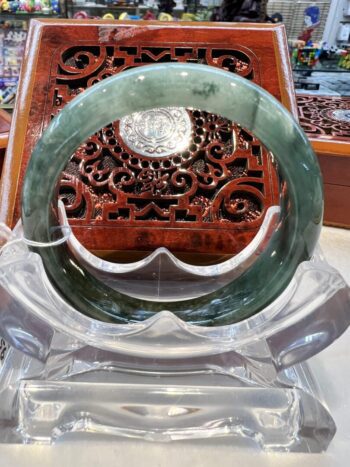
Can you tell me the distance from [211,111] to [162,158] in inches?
13.5

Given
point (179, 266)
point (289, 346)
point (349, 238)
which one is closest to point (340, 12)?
point (349, 238)

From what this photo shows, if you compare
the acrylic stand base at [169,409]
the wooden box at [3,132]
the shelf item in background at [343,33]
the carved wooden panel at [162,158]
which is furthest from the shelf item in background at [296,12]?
the acrylic stand base at [169,409]

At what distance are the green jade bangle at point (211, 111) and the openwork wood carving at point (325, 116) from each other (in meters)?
0.54

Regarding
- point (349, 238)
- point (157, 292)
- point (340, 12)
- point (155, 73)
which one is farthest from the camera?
point (340, 12)

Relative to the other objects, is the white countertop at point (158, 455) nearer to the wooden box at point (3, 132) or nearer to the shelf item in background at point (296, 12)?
the wooden box at point (3, 132)

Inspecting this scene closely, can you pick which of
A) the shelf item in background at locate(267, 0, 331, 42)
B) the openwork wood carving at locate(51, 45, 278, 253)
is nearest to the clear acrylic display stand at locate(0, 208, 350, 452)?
the openwork wood carving at locate(51, 45, 278, 253)

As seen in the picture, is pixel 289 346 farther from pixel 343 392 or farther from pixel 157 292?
pixel 157 292

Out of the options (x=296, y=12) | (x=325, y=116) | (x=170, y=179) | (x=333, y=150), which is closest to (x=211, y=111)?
(x=170, y=179)

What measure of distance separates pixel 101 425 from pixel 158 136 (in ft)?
1.77

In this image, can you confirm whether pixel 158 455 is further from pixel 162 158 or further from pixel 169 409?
pixel 162 158

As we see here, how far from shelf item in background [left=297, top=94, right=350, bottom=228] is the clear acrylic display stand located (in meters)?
0.50

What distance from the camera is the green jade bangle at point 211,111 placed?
0.49m

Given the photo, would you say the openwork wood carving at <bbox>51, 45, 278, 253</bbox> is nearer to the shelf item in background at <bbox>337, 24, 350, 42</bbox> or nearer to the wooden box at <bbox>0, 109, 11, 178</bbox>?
the wooden box at <bbox>0, 109, 11, 178</bbox>

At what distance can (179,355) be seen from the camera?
0.54m
